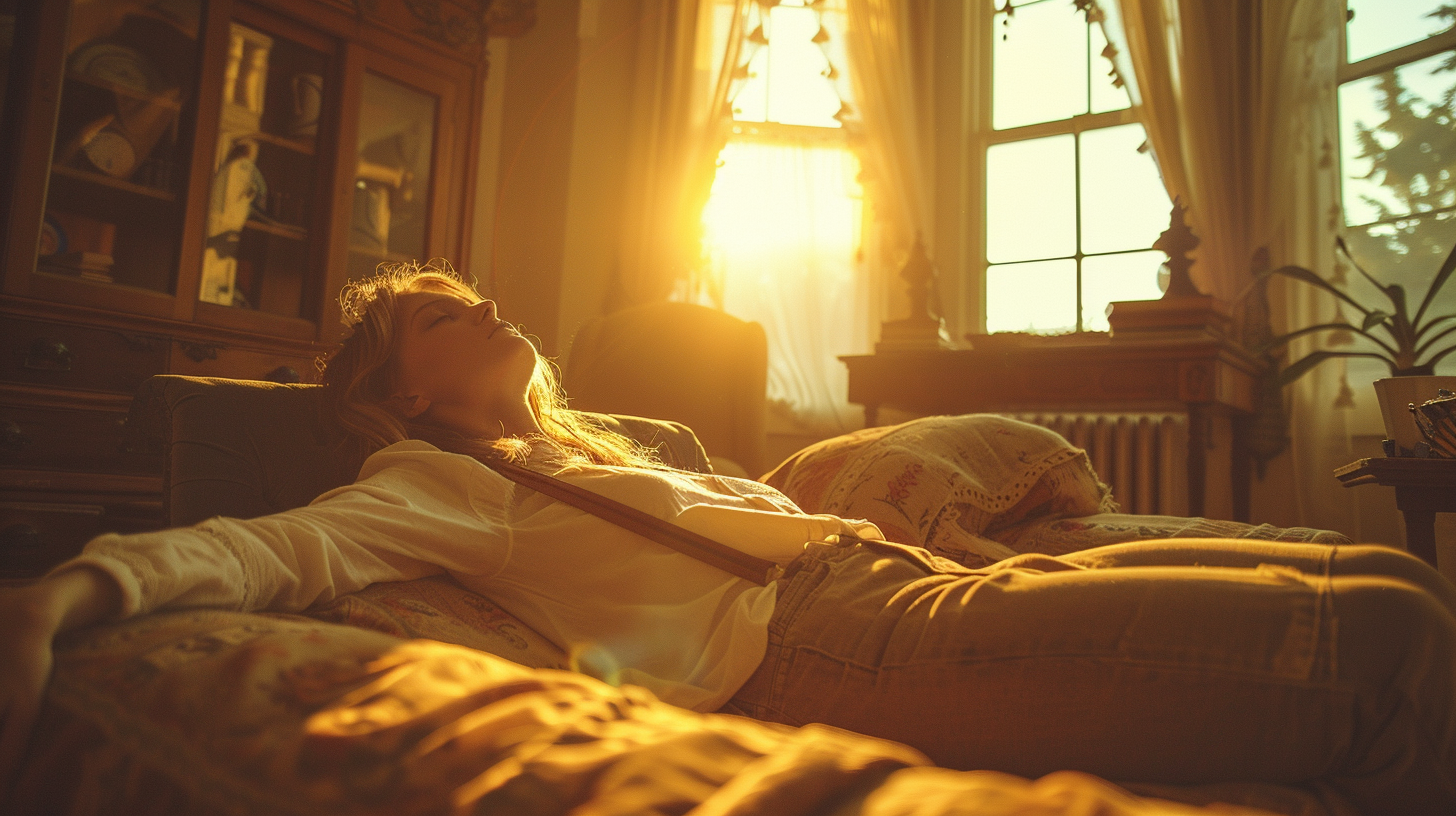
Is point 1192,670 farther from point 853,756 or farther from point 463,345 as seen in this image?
point 463,345

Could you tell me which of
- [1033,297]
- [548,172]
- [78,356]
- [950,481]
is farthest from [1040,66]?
[78,356]

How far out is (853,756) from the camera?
412 mm

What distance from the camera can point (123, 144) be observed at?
257cm

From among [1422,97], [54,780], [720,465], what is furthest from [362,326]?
[1422,97]

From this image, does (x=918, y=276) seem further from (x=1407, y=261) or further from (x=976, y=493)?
(x=976, y=493)

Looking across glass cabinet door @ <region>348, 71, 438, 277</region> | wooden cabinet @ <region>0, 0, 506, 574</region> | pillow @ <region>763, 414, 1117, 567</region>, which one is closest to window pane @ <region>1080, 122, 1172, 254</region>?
pillow @ <region>763, 414, 1117, 567</region>

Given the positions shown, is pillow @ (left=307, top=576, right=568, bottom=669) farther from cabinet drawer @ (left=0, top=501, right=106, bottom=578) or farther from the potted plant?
cabinet drawer @ (left=0, top=501, right=106, bottom=578)

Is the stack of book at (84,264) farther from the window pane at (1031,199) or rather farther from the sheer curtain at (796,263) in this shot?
the window pane at (1031,199)

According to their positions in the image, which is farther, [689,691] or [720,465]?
[720,465]

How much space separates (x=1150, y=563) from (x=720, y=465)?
1.86m

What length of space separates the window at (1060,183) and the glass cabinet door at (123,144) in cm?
286

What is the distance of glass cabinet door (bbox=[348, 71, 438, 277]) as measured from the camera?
3.10 metres

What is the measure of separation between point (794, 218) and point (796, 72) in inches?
26.7

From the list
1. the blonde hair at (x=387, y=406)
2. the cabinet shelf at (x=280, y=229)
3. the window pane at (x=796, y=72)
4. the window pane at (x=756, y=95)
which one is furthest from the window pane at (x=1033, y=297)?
the cabinet shelf at (x=280, y=229)
